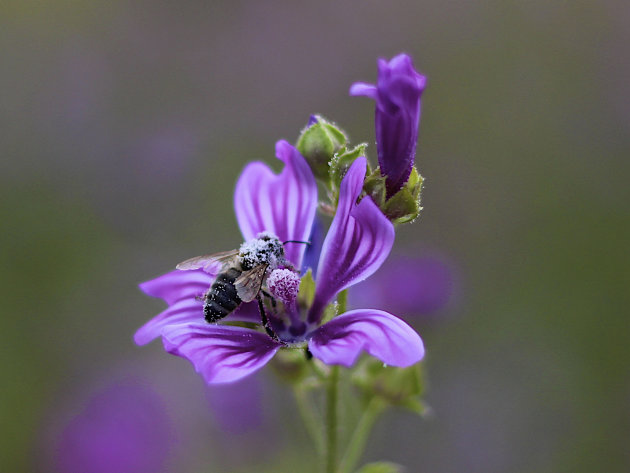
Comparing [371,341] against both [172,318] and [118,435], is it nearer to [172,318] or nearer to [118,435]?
[172,318]

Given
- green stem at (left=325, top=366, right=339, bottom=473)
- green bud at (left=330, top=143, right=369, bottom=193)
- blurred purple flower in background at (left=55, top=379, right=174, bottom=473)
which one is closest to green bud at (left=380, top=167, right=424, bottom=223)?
green bud at (left=330, top=143, right=369, bottom=193)

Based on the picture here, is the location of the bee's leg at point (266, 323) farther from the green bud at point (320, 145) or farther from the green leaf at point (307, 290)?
the green bud at point (320, 145)

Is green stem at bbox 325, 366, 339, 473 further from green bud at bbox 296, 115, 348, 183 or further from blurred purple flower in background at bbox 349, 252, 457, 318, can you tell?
blurred purple flower in background at bbox 349, 252, 457, 318

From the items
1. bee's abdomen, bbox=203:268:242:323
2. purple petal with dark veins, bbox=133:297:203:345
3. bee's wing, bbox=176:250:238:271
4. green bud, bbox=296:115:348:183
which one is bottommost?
purple petal with dark veins, bbox=133:297:203:345

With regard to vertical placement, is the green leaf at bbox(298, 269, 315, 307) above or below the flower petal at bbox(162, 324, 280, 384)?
above

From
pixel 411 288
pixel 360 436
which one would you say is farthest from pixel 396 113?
pixel 411 288

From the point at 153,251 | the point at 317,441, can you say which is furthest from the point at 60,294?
the point at 317,441

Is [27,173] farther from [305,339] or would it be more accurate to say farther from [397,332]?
[397,332]

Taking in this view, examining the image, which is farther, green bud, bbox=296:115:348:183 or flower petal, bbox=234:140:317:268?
flower petal, bbox=234:140:317:268
